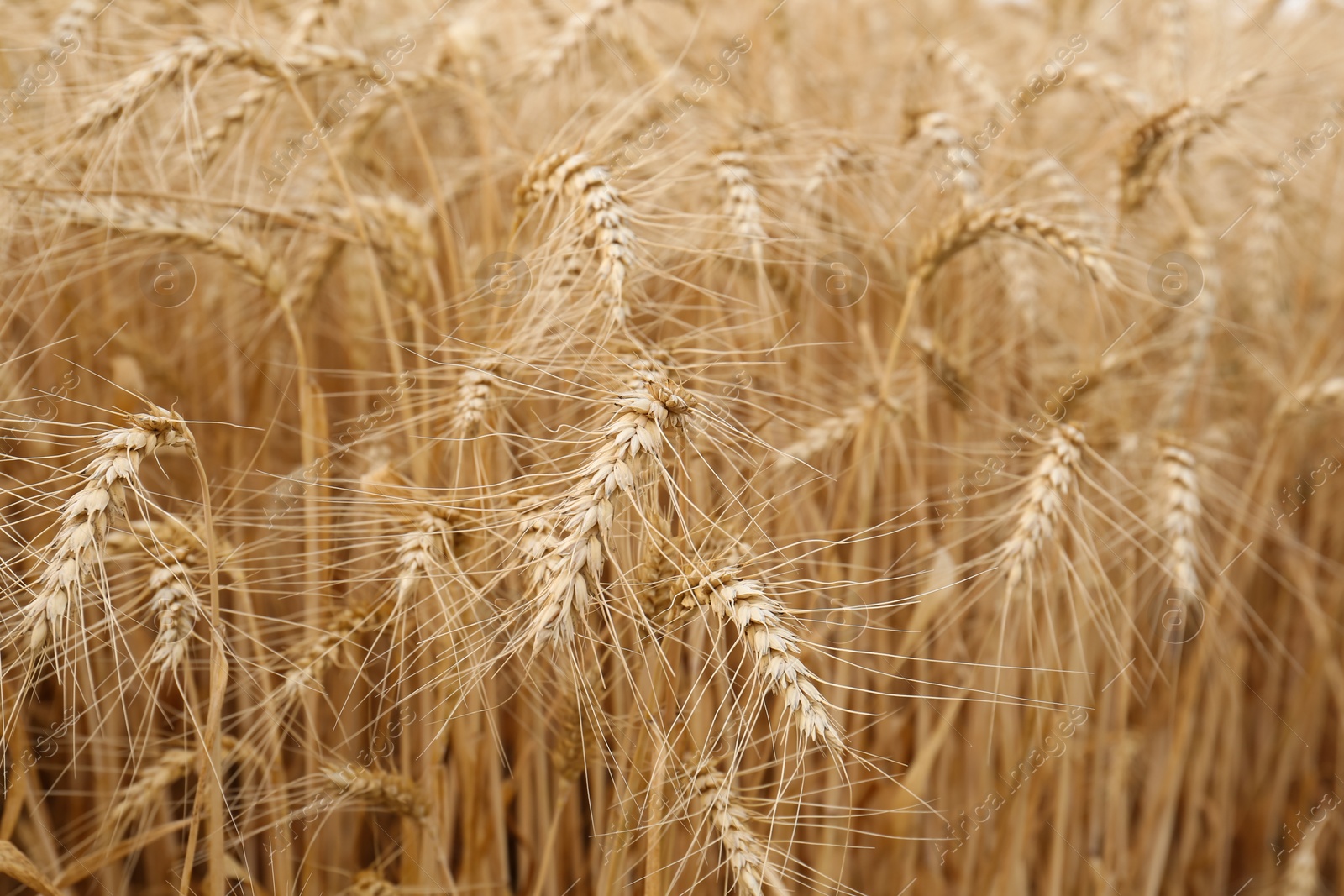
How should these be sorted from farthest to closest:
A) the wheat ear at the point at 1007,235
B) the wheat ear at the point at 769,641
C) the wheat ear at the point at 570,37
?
the wheat ear at the point at 570,37, the wheat ear at the point at 1007,235, the wheat ear at the point at 769,641

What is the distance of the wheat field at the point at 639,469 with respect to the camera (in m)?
0.94

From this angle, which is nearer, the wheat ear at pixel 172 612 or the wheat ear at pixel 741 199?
the wheat ear at pixel 172 612

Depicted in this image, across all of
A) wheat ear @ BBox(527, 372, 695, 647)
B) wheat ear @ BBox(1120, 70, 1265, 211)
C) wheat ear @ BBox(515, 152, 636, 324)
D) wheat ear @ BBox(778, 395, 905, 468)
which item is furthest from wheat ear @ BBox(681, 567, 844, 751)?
wheat ear @ BBox(1120, 70, 1265, 211)

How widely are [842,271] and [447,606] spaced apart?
839 mm

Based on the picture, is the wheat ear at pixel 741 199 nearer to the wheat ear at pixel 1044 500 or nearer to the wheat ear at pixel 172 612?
the wheat ear at pixel 1044 500


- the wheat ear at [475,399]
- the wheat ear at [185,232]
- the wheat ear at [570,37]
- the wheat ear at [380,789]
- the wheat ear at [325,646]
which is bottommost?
the wheat ear at [380,789]

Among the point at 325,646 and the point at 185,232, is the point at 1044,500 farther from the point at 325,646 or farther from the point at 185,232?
the point at 185,232

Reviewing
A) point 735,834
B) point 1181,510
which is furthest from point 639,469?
point 1181,510

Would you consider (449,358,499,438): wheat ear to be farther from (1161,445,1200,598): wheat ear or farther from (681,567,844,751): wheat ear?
(1161,445,1200,598): wheat ear

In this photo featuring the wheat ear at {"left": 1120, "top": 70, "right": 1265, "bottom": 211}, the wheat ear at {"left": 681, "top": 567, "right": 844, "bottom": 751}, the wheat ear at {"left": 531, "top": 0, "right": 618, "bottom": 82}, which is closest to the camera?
the wheat ear at {"left": 681, "top": 567, "right": 844, "bottom": 751}

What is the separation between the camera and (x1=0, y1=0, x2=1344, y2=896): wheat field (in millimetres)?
936

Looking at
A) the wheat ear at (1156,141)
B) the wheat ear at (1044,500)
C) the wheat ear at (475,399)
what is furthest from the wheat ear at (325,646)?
the wheat ear at (1156,141)

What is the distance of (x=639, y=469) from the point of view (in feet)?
2.69

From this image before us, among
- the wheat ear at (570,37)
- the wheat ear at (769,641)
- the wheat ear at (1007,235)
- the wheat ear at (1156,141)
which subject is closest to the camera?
the wheat ear at (769,641)
